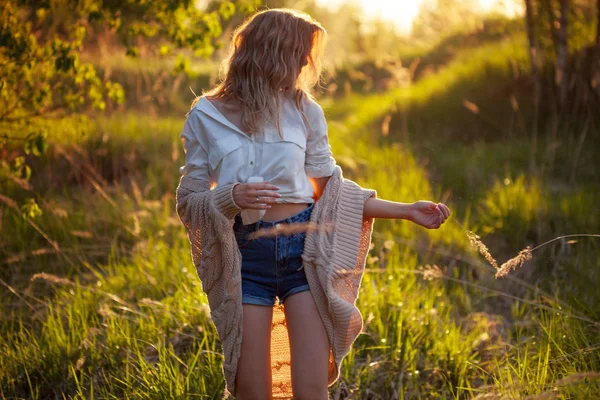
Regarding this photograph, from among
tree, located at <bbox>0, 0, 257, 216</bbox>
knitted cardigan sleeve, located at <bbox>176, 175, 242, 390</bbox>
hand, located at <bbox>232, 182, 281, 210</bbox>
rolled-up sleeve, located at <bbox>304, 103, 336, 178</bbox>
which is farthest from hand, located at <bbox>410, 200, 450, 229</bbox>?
tree, located at <bbox>0, 0, 257, 216</bbox>

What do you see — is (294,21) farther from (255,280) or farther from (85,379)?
(85,379)

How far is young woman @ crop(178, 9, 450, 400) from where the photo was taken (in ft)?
9.01

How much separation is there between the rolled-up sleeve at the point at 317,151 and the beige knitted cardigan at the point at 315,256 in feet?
0.17

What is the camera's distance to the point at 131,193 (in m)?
6.71

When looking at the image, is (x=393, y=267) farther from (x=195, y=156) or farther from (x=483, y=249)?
(x=195, y=156)

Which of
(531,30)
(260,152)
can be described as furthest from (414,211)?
(531,30)

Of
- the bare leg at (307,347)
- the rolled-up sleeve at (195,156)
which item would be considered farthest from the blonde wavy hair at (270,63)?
the bare leg at (307,347)

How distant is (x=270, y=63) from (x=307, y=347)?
116 centimetres

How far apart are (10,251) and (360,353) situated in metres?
3.02

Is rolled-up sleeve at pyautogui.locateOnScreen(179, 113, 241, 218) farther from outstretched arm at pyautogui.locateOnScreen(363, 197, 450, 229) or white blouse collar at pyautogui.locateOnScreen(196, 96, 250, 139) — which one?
outstretched arm at pyautogui.locateOnScreen(363, 197, 450, 229)

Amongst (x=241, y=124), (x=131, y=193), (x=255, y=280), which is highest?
(x=241, y=124)

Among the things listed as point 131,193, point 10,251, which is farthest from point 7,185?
point 131,193

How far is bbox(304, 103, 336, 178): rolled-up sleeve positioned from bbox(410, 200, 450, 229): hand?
0.42 metres

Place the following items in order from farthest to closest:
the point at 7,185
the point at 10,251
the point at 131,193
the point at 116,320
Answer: the point at 131,193, the point at 7,185, the point at 10,251, the point at 116,320
